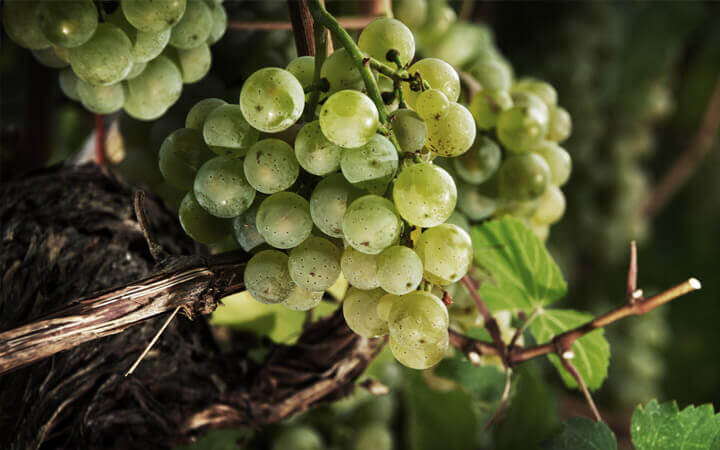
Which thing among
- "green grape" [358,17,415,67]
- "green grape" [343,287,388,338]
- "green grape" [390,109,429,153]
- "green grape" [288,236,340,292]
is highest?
"green grape" [358,17,415,67]

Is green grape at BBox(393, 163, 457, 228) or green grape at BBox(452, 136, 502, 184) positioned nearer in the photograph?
green grape at BBox(393, 163, 457, 228)

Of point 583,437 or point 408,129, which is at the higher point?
point 408,129

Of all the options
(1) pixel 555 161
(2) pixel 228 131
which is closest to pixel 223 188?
(2) pixel 228 131

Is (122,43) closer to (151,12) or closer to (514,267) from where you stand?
(151,12)

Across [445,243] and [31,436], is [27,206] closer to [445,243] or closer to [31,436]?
[31,436]

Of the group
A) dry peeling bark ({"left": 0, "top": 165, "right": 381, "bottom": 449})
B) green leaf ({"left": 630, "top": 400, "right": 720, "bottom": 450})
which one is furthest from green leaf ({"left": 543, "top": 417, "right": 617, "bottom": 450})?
dry peeling bark ({"left": 0, "top": 165, "right": 381, "bottom": 449})

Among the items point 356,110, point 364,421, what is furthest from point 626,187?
point 356,110

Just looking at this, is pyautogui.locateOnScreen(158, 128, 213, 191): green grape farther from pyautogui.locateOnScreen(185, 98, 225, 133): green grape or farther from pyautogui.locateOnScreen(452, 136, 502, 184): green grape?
pyautogui.locateOnScreen(452, 136, 502, 184): green grape
